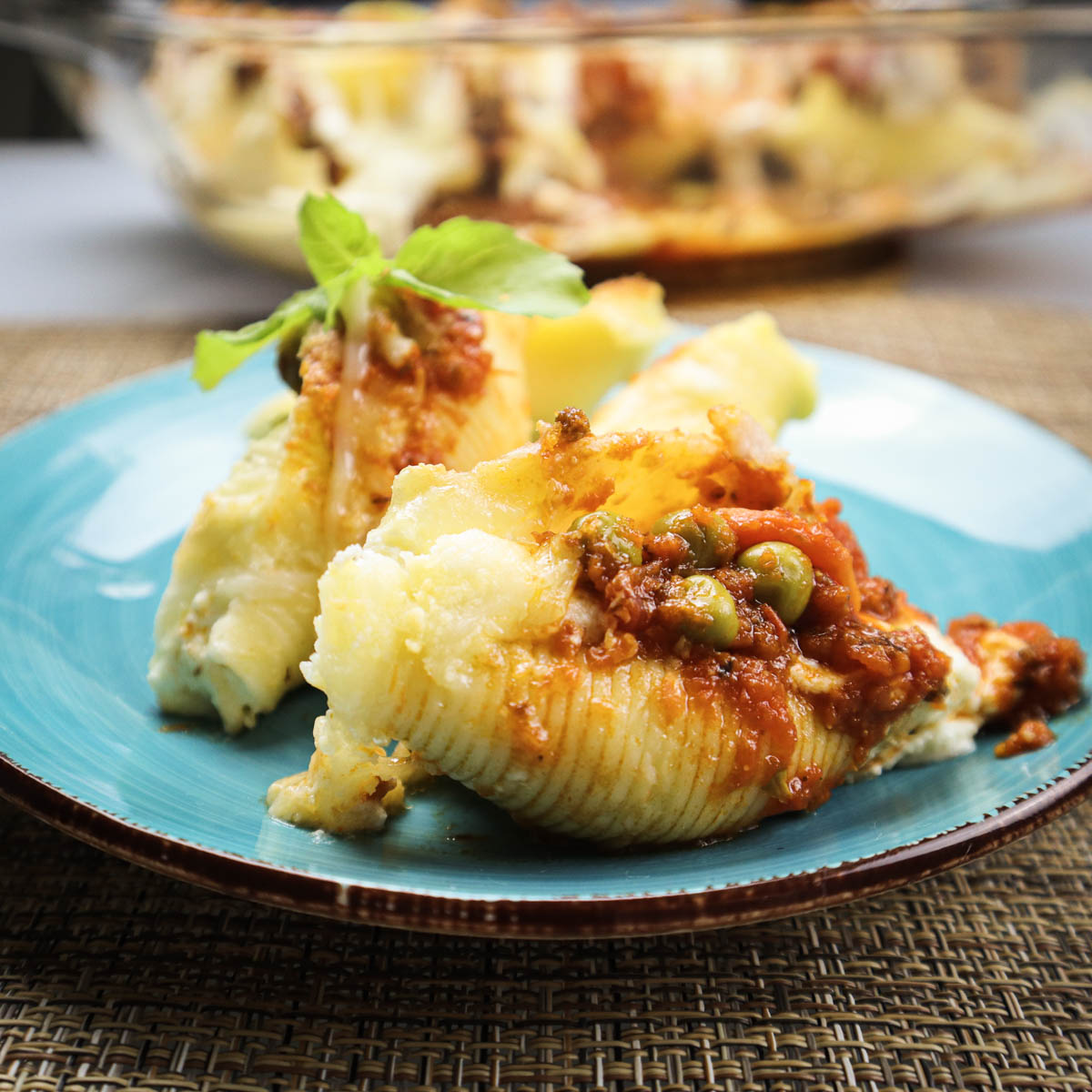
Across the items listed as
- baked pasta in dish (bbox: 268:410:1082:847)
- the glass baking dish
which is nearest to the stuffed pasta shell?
baked pasta in dish (bbox: 268:410:1082:847)

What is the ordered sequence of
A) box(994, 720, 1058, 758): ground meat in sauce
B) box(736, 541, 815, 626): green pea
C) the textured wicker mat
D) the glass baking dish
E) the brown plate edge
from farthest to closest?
the glass baking dish → box(994, 720, 1058, 758): ground meat in sauce → box(736, 541, 815, 626): green pea → the textured wicker mat → the brown plate edge

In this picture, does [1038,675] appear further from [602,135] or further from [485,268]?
[602,135]

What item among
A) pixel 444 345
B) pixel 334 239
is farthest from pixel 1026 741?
pixel 334 239

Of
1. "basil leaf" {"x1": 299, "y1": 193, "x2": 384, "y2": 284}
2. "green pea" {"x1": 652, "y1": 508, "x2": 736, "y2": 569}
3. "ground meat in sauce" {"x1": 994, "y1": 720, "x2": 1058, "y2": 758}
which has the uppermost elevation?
"basil leaf" {"x1": 299, "y1": 193, "x2": 384, "y2": 284}

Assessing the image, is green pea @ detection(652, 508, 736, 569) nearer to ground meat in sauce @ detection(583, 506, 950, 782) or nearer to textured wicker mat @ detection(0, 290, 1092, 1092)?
ground meat in sauce @ detection(583, 506, 950, 782)

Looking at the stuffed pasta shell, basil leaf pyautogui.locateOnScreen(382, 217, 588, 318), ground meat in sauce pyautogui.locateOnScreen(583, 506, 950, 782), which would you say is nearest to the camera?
ground meat in sauce pyautogui.locateOnScreen(583, 506, 950, 782)

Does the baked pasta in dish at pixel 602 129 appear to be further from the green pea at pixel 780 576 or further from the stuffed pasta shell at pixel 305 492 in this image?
the green pea at pixel 780 576

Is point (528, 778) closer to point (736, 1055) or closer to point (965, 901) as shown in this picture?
point (736, 1055)

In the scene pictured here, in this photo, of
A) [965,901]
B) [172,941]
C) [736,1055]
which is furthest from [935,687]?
[172,941]
